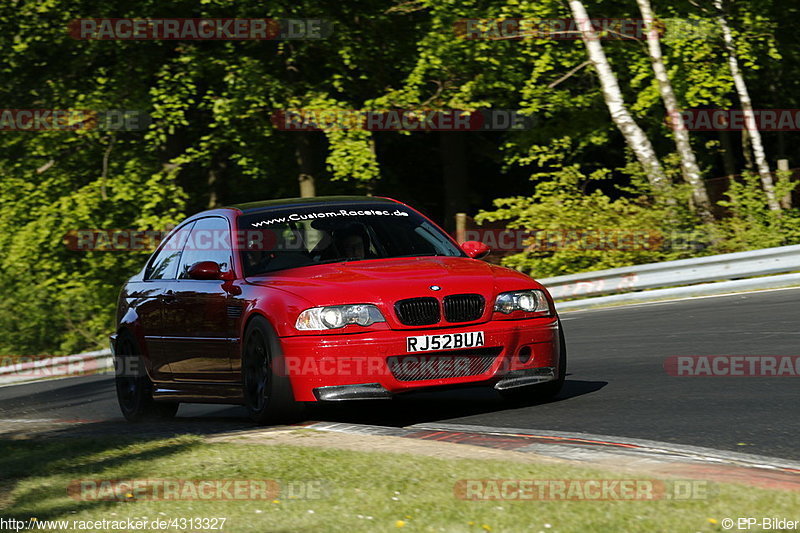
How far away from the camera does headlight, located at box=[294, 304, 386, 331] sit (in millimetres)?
7832

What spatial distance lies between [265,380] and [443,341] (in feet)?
4.00

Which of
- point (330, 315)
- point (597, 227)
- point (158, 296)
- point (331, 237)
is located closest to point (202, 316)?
point (158, 296)

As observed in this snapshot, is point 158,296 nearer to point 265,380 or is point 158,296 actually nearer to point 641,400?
point 265,380

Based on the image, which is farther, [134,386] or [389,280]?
[134,386]

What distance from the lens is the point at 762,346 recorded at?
1066 centimetres

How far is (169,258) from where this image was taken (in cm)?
1007

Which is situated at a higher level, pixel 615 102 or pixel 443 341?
pixel 615 102

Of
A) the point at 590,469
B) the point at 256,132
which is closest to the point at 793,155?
the point at 256,132

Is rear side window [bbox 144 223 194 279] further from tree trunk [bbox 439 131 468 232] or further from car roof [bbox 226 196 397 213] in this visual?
tree trunk [bbox 439 131 468 232]

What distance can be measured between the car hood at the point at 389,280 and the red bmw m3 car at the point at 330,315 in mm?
11

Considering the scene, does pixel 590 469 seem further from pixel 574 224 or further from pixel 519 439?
pixel 574 224

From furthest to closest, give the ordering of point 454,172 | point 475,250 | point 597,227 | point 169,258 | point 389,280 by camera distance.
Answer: point 454,172 → point 597,227 → point 169,258 → point 475,250 → point 389,280

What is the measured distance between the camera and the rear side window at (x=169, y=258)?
32.4 ft

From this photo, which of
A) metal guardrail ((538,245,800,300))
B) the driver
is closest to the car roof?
the driver
